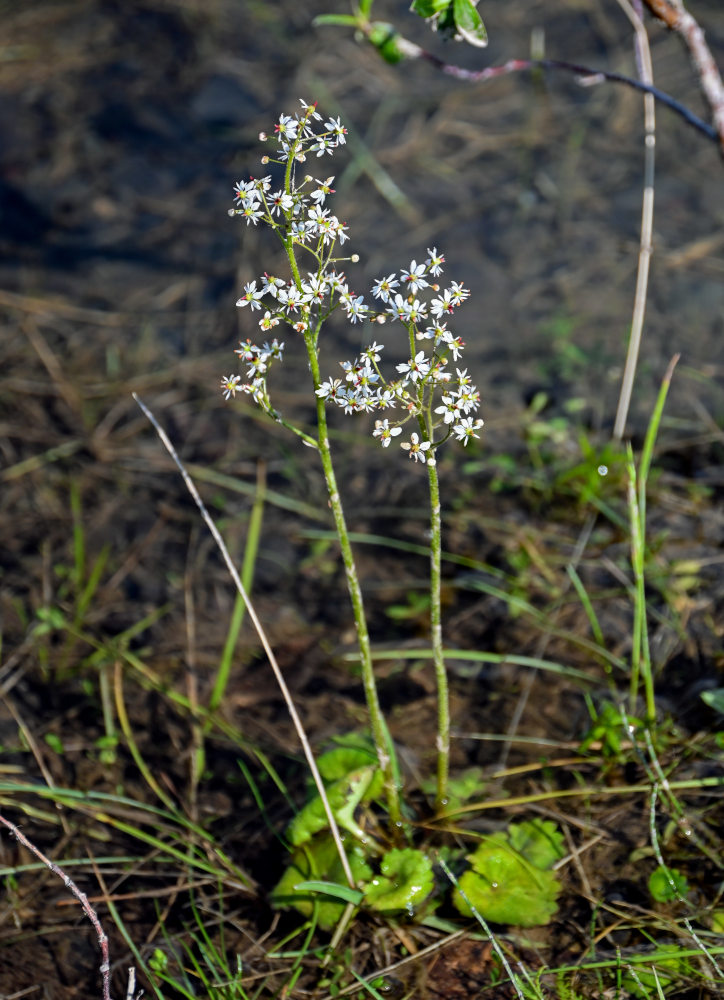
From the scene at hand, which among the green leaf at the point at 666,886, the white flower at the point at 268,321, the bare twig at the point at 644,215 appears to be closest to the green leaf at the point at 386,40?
the bare twig at the point at 644,215

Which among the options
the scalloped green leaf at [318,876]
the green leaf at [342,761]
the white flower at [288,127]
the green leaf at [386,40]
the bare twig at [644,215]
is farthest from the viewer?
the bare twig at [644,215]

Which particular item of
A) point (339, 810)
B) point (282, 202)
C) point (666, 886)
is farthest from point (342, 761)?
point (282, 202)

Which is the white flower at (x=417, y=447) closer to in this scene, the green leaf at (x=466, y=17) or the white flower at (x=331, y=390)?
the white flower at (x=331, y=390)

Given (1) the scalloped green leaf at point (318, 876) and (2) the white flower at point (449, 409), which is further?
(1) the scalloped green leaf at point (318, 876)

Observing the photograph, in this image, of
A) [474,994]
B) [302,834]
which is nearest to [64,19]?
[302,834]

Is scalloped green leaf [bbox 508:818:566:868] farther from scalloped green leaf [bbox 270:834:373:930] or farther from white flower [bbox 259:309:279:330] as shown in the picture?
white flower [bbox 259:309:279:330]

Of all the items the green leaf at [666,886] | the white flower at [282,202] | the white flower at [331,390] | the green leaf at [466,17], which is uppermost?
the green leaf at [466,17]

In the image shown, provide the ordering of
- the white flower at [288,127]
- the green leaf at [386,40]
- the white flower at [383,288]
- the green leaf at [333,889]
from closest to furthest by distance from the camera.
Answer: the white flower at [288,127] → the white flower at [383,288] → the green leaf at [333,889] → the green leaf at [386,40]
